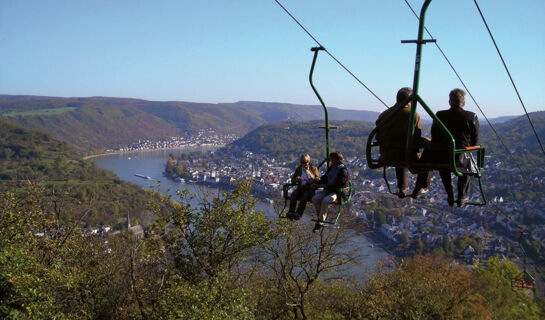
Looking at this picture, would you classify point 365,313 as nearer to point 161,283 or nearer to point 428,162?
point 161,283

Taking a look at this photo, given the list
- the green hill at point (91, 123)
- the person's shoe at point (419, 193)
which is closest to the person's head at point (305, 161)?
the person's shoe at point (419, 193)

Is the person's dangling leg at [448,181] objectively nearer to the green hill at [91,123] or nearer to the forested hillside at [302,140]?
the forested hillside at [302,140]

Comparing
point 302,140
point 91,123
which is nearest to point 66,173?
point 302,140

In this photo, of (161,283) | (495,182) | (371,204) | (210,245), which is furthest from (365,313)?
(495,182)

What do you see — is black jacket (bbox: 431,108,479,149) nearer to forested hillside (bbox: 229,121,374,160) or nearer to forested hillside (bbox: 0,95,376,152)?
forested hillside (bbox: 229,121,374,160)

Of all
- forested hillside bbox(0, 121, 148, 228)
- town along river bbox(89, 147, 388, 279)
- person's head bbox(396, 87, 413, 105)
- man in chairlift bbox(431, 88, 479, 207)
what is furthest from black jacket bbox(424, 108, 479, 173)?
forested hillside bbox(0, 121, 148, 228)
